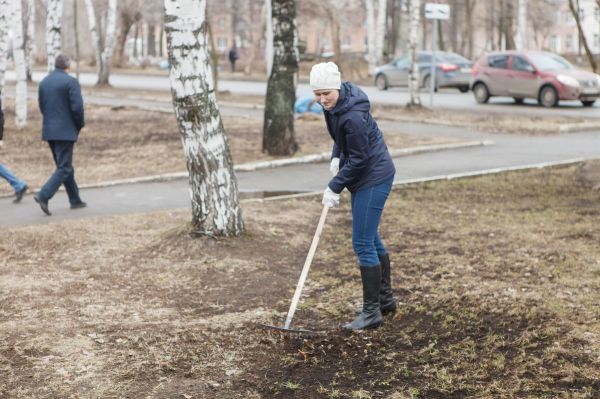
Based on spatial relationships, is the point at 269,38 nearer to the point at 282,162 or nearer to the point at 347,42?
the point at 282,162

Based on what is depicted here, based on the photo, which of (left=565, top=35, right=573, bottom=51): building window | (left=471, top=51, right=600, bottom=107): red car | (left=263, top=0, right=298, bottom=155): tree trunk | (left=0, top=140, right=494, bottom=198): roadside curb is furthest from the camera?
(left=565, top=35, right=573, bottom=51): building window

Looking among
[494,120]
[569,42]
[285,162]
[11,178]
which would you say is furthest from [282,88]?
[569,42]

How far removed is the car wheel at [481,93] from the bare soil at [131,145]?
24.4ft

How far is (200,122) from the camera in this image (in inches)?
340

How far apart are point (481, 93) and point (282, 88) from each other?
43.0ft

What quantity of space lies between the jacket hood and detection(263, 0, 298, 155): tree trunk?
875 cm

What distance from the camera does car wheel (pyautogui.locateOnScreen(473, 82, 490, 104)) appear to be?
26.9 metres

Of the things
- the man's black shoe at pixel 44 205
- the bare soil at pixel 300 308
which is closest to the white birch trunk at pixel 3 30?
the man's black shoe at pixel 44 205

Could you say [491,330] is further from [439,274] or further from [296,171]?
[296,171]

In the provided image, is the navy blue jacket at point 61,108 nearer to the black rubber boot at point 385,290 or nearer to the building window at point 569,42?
the black rubber boot at point 385,290

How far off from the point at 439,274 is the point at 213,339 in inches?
90.7

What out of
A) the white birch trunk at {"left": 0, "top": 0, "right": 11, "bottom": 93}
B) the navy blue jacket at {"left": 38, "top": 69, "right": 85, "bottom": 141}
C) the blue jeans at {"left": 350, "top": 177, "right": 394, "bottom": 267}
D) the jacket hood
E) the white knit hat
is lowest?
the blue jeans at {"left": 350, "top": 177, "right": 394, "bottom": 267}

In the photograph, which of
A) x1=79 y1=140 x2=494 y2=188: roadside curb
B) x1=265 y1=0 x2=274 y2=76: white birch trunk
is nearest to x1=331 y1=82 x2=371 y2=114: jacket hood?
x1=79 y1=140 x2=494 y2=188: roadside curb

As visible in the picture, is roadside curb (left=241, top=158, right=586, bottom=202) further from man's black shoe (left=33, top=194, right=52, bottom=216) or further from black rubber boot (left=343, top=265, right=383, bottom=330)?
black rubber boot (left=343, top=265, right=383, bottom=330)
